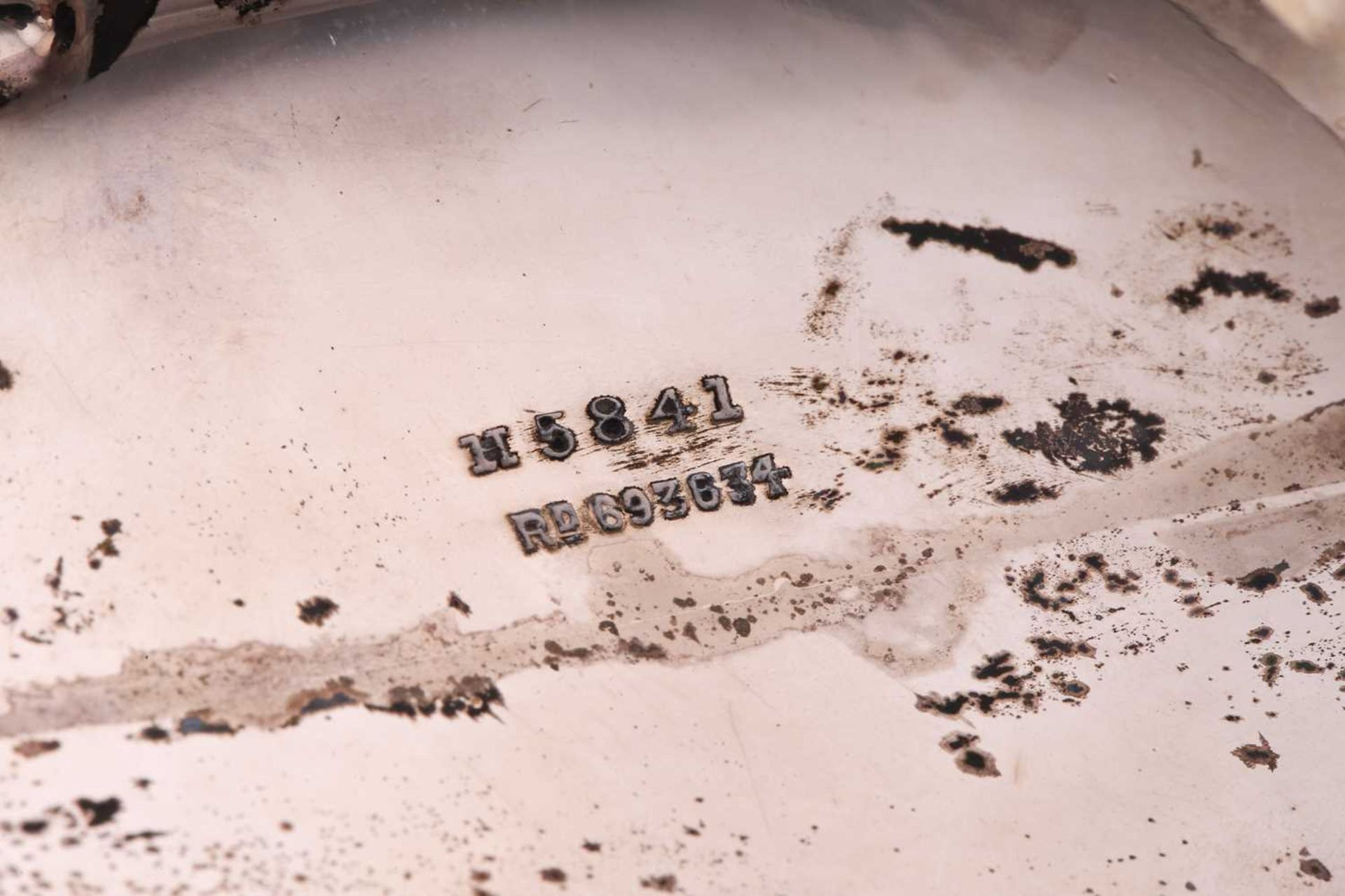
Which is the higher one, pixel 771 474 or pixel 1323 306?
pixel 1323 306

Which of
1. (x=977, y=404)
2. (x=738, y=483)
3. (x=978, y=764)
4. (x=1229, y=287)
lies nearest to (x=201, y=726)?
(x=738, y=483)

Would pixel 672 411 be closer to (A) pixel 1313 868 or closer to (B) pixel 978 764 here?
(B) pixel 978 764

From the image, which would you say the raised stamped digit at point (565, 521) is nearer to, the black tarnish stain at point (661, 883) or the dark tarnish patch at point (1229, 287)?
the black tarnish stain at point (661, 883)

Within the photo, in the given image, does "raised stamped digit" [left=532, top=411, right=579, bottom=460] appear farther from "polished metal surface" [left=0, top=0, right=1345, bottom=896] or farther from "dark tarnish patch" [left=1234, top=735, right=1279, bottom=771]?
"dark tarnish patch" [left=1234, top=735, right=1279, bottom=771]

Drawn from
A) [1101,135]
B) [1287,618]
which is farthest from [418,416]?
[1287,618]

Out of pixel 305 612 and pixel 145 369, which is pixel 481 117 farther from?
pixel 305 612

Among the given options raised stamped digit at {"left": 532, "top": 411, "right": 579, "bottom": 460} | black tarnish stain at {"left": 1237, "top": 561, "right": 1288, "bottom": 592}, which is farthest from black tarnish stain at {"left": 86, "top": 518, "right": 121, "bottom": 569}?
black tarnish stain at {"left": 1237, "top": 561, "right": 1288, "bottom": 592}
